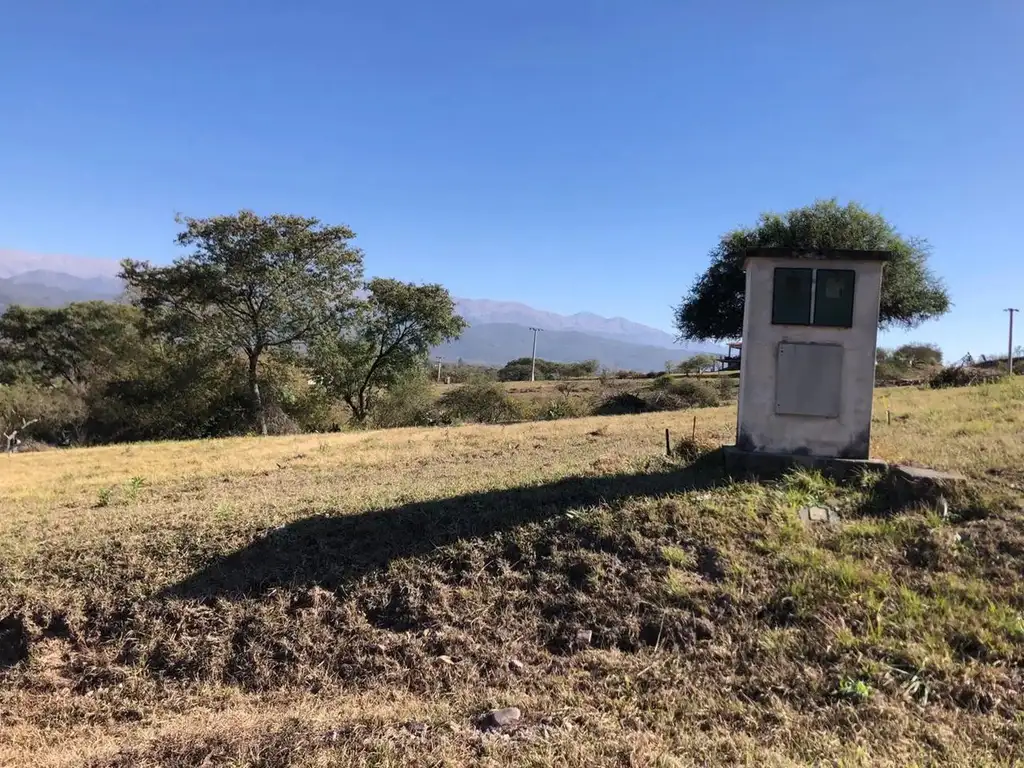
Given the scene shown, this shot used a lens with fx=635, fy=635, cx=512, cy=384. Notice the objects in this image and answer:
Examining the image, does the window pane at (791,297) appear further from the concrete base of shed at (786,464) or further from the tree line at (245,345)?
the tree line at (245,345)

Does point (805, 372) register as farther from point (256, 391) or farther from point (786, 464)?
point (256, 391)

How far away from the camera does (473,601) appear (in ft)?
14.3

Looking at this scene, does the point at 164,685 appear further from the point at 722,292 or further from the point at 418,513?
the point at 722,292

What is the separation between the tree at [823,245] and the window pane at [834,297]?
1947 cm

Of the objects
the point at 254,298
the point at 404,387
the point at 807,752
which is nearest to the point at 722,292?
the point at 404,387

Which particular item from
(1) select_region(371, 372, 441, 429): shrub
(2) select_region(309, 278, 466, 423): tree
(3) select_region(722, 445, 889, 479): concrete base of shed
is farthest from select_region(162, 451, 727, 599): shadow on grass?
(2) select_region(309, 278, 466, 423): tree

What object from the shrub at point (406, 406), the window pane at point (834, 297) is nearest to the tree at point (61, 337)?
the shrub at point (406, 406)

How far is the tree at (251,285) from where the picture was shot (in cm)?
2209

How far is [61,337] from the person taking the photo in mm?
33500

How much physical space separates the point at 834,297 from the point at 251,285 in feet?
68.8

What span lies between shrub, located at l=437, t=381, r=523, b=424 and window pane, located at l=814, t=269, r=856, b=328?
21063 mm

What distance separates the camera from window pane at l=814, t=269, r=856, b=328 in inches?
236

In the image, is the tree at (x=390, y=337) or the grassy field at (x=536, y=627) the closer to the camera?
the grassy field at (x=536, y=627)

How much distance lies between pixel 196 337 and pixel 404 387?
911 centimetres
